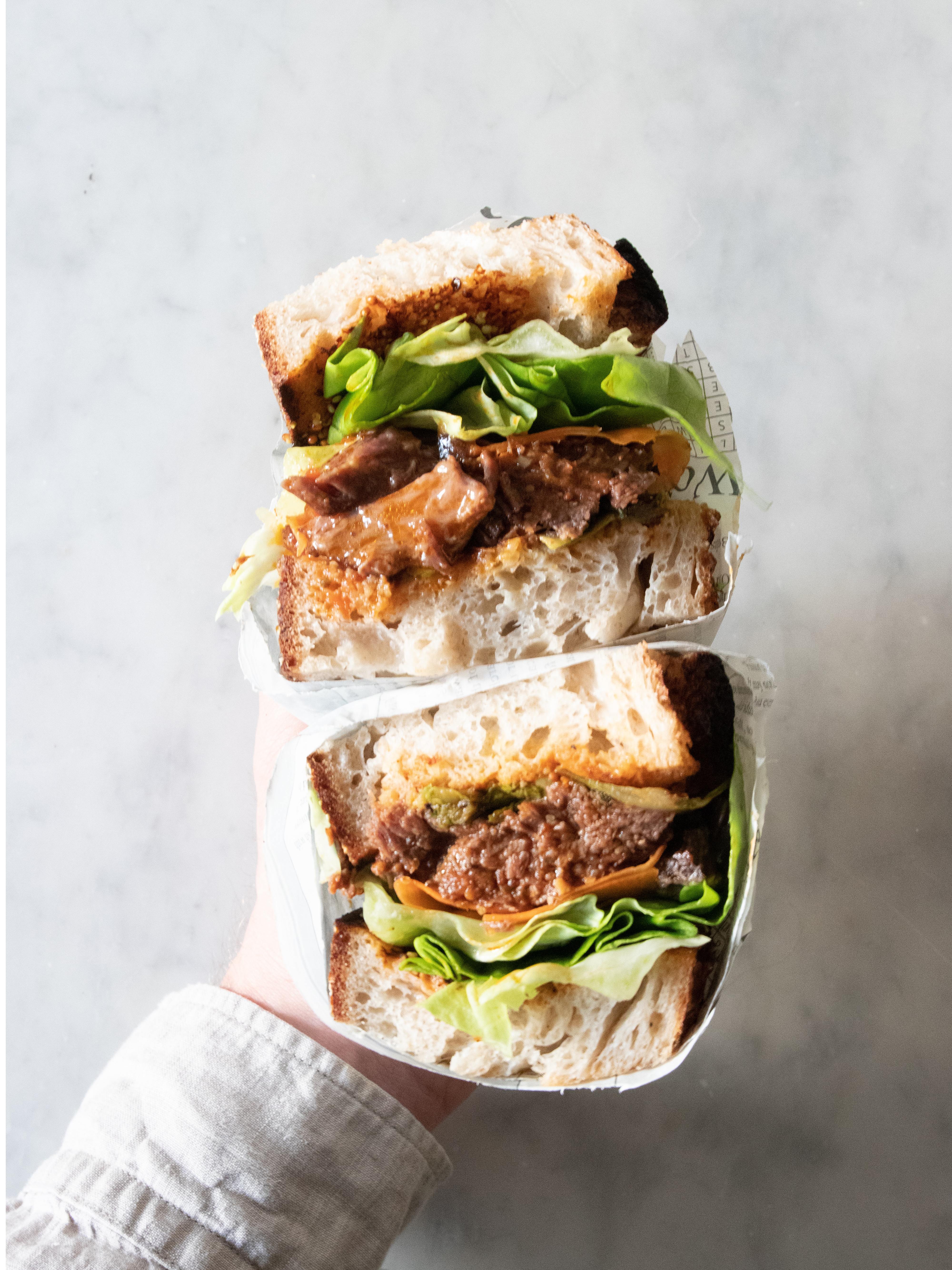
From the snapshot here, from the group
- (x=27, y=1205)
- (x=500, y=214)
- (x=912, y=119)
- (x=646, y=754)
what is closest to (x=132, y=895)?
(x=27, y=1205)

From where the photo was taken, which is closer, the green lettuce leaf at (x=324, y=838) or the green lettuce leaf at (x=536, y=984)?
the green lettuce leaf at (x=536, y=984)

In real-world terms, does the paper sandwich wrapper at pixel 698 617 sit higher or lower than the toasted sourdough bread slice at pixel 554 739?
higher

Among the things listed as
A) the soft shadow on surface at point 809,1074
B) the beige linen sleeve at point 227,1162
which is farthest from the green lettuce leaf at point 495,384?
the beige linen sleeve at point 227,1162

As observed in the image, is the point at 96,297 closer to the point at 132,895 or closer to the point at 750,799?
the point at 132,895

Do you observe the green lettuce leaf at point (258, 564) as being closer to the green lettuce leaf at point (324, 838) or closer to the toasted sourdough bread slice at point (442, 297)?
the toasted sourdough bread slice at point (442, 297)

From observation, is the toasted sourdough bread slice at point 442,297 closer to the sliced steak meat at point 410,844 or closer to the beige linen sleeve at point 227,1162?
the sliced steak meat at point 410,844

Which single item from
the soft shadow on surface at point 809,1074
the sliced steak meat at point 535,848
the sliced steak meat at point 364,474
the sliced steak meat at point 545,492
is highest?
the sliced steak meat at point 364,474

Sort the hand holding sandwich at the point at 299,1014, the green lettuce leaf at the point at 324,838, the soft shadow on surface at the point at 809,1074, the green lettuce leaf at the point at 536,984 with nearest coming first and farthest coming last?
the green lettuce leaf at the point at 536,984
the green lettuce leaf at the point at 324,838
the hand holding sandwich at the point at 299,1014
the soft shadow on surface at the point at 809,1074

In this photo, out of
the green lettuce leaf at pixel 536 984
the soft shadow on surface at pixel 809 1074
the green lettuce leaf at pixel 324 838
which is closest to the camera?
the green lettuce leaf at pixel 536 984

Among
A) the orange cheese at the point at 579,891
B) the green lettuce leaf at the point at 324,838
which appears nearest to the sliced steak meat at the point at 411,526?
the green lettuce leaf at the point at 324,838
